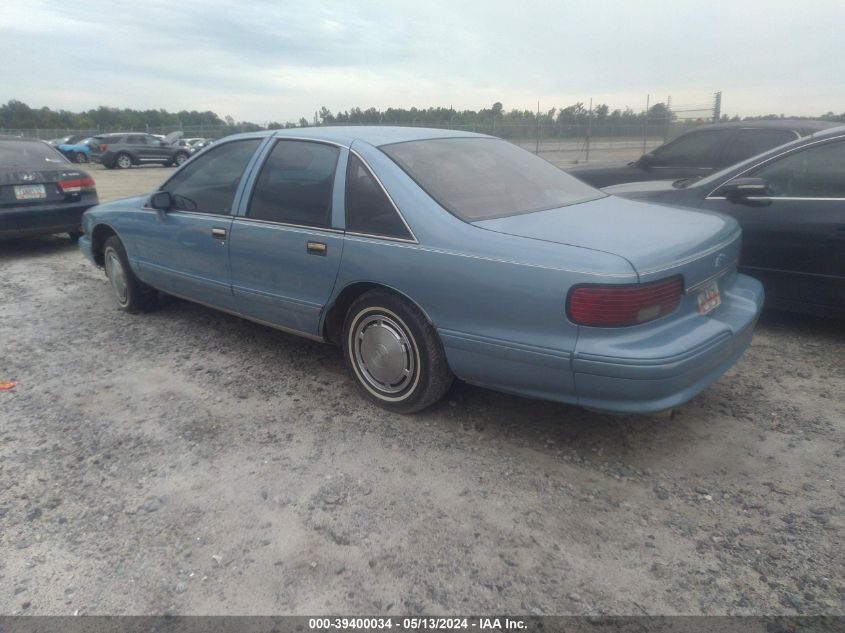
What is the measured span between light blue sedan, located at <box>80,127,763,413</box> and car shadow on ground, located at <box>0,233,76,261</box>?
14.2 feet

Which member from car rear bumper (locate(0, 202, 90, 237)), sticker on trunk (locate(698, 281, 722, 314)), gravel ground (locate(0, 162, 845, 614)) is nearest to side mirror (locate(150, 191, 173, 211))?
gravel ground (locate(0, 162, 845, 614))

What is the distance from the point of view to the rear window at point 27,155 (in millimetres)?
7316

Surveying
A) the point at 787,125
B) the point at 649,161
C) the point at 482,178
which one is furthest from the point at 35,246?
the point at 787,125

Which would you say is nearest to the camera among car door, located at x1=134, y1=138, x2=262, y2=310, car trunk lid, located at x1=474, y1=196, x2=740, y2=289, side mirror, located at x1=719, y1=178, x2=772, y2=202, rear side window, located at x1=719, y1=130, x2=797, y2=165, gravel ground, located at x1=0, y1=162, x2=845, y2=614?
gravel ground, located at x1=0, y1=162, x2=845, y2=614

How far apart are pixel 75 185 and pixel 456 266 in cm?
660

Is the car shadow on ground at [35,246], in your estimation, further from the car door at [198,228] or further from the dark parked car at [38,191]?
the car door at [198,228]

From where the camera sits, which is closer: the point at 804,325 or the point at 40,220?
the point at 804,325

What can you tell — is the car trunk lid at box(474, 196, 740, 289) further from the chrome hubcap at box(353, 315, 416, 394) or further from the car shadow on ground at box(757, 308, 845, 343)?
the car shadow on ground at box(757, 308, 845, 343)

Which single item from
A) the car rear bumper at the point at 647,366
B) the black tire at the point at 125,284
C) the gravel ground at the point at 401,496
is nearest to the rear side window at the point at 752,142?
the gravel ground at the point at 401,496

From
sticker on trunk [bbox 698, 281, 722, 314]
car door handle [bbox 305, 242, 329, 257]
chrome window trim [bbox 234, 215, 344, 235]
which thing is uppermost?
chrome window trim [bbox 234, 215, 344, 235]

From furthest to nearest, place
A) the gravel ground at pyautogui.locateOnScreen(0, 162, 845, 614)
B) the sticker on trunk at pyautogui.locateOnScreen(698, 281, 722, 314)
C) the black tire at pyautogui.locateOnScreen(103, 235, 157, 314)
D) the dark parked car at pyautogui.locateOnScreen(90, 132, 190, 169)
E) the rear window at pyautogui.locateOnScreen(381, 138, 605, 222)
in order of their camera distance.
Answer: the dark parked car at pyautogui.locateOnScreen(90, 132, 190, 169) → the black tire at pyautogui.locateOnScreen(103, 235, 157, 314) → the rear window at pyautogui.locateOnScreen(381, 138, 605, 222) → the sticker on trunk at pyautogui.locateOnScreen(698, 281, 722, 314) → the gravel ground at pyautogui.locateOnScreen(0, 162, 845, 614)

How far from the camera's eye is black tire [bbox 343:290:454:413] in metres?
3.15

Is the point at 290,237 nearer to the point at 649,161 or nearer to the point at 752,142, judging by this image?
the point at 752,142

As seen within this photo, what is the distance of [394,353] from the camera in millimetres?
3293
